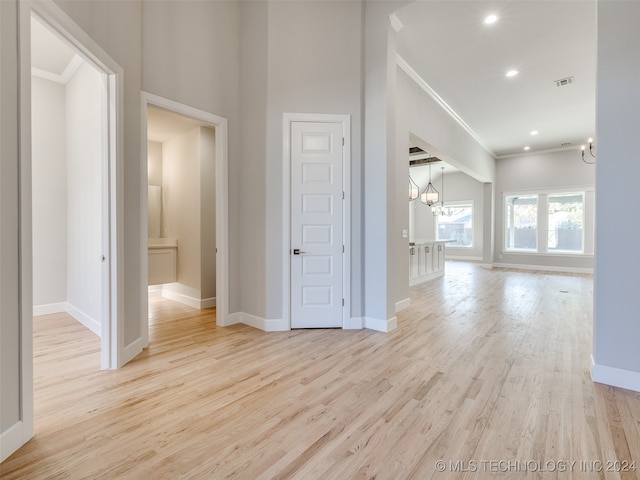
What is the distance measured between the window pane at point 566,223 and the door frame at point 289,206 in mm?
8963

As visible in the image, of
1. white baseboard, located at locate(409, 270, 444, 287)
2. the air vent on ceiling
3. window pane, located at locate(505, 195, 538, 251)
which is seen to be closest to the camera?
the air vent on ceiling

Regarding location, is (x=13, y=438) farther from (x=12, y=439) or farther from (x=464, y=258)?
(x=464, y=258)

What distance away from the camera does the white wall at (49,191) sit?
418 cm

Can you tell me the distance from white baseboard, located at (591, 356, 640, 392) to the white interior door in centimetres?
232

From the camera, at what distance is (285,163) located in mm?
3576

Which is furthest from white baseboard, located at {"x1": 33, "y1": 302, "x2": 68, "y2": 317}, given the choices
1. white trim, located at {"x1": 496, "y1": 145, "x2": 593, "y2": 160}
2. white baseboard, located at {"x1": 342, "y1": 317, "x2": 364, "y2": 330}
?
white trim, located at {"x1": 496, "y1": 145, "x2": 593, "y2": 160}

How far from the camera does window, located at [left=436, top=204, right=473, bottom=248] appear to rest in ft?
40.9

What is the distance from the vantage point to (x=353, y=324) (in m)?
3.66

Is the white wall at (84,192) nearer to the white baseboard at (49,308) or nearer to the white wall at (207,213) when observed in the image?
the white baseboard at (49,308)

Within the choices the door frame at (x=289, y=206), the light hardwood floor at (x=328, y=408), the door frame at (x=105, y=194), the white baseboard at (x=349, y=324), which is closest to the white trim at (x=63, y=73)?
the door frame at (x=105, y=194)

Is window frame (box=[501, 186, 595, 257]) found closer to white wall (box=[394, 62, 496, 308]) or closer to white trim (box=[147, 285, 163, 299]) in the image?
white wall (box=[394, 62, 496, 308])

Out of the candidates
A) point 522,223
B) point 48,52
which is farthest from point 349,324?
point 522,223

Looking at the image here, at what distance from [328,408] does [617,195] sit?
266 centimetres

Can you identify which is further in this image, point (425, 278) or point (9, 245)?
point (425, 278)
